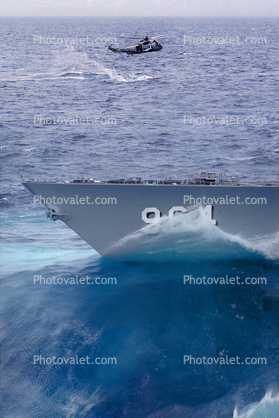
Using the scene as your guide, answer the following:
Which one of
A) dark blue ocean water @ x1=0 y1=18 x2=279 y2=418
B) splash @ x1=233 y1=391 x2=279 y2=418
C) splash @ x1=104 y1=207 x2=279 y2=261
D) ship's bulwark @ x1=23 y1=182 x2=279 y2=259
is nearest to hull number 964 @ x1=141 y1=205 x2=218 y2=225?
ship's bulwark @ x1=23 y1=182 x2=279 y2=259

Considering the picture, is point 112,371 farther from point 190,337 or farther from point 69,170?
point 69,170

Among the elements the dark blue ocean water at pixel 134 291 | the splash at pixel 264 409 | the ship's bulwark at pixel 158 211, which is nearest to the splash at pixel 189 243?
the ship's bulwark at pixel 158 211

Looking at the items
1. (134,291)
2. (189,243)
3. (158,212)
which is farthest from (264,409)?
(158,212)

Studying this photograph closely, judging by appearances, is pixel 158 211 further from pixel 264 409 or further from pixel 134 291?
pixel 264 409

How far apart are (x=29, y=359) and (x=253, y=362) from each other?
12662 mm

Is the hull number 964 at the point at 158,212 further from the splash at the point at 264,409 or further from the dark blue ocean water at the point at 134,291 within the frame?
the splash at the point at 264,409

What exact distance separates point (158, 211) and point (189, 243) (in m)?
3.46

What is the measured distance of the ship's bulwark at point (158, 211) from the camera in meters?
27.5

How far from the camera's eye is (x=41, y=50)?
124688mm

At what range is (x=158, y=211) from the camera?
91.2ft

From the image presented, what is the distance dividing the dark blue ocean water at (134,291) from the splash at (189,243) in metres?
0.23

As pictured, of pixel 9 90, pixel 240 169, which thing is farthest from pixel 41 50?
pixel 240 169

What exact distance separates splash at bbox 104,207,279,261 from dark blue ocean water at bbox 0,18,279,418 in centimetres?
23

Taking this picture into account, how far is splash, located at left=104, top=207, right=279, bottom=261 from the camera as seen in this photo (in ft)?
92.4
